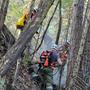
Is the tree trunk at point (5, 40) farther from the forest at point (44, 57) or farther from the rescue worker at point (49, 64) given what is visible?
the rescue worker at point (49, 64)

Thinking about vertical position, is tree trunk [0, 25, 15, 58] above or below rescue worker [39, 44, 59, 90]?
above

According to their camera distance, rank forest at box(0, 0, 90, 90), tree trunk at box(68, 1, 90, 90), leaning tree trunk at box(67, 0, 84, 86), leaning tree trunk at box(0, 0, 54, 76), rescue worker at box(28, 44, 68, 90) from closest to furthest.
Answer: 1. leaning tree trunk at box(0, 0, 54, 76)
2. forest at box(0, 0, 90, 90)
3. tree trunk at box(68, 1, 90, 90)
4. leaning tree trunk at box(67, 0, 84, 86)
5. rescue worker at box(28, 44, 68, 90)

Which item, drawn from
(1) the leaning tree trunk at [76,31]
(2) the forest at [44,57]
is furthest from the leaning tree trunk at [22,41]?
(1) the leaning tree trunk at [76,31]

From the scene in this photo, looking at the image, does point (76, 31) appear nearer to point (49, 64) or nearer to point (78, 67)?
point (78, 67)

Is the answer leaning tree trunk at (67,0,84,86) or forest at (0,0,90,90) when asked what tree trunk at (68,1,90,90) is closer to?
forest at (0,0,90,90)

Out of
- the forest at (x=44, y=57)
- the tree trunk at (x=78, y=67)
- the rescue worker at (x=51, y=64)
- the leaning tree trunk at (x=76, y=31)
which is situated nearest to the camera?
the forest at (x=44, y=57)

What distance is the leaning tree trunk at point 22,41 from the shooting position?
6.27m

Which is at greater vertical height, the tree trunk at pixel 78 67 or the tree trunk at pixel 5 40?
the tree trunk at pixel 5 40

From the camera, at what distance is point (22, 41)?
6430mm

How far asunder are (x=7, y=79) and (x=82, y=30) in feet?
8.73

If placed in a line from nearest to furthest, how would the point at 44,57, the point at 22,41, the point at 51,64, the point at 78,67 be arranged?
the point at 22,41 → the point at 78,67 → the point at 44,57 → the point at 51,64

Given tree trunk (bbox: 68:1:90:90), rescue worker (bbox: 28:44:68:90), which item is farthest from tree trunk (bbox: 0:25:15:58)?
Result: tree trunk (bbox: 68:1:90:90)

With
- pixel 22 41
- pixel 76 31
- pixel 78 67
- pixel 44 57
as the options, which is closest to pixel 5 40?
pixel 44 57

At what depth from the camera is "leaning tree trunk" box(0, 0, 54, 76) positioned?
247 inches
